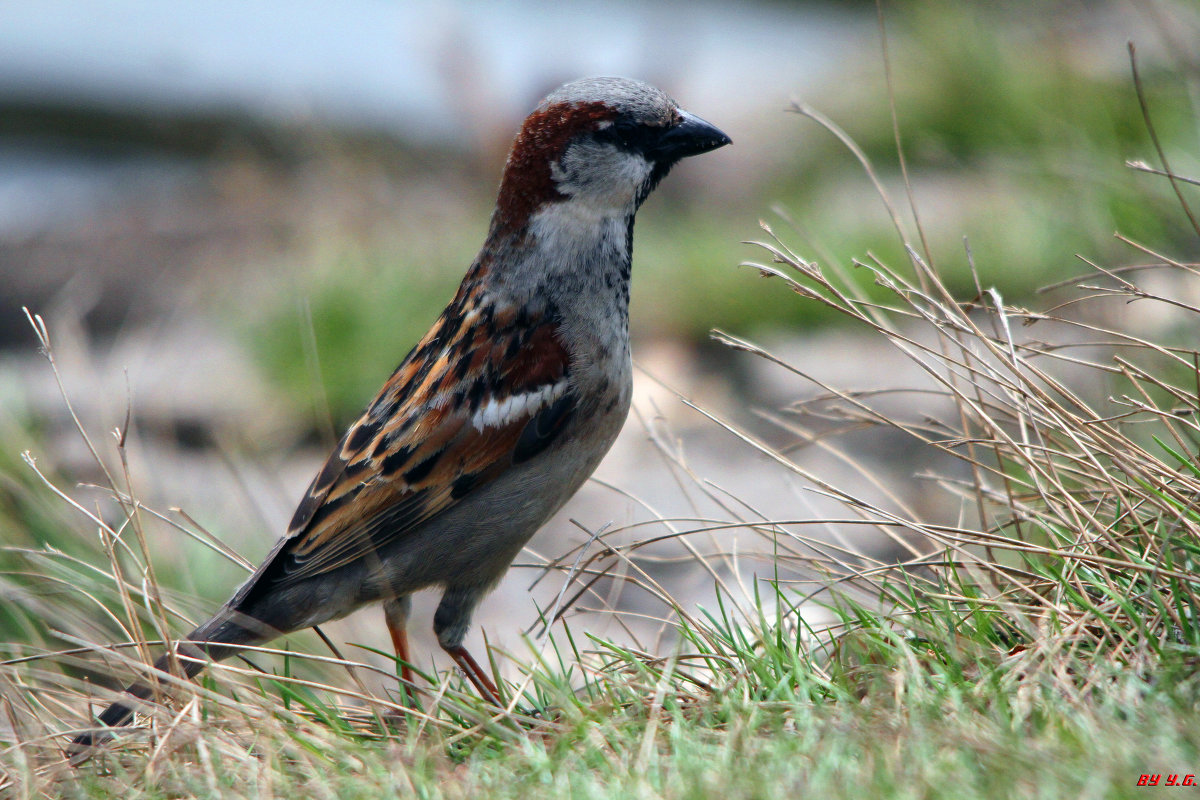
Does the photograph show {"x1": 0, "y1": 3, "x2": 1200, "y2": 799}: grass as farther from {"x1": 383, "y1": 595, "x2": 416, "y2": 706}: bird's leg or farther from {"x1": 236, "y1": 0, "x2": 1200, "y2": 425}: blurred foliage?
{"x1": 236, "y1": 0, "x2": 1200, "y2": 425}: blurred foliage

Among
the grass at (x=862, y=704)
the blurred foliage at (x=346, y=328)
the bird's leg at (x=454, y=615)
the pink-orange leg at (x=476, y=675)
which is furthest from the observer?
the blurred foliage at (x=346, y=328)

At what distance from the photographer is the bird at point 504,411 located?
2979 millimetres

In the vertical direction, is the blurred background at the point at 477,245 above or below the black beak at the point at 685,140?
below

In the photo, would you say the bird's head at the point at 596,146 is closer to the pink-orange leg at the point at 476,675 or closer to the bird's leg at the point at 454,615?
the bird's leg at the point at 454,615

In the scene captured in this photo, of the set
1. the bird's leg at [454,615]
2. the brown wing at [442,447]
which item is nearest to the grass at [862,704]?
the bird's leg at [454,615]

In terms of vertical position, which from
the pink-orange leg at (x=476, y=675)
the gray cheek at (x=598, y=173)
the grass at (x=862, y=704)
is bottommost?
the pink-orange leg at (x=476, y=675)

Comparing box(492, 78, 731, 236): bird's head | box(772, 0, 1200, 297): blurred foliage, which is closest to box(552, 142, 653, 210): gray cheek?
box(492, 78, 731, 236): bird's head

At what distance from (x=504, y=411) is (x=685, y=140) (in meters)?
0.90

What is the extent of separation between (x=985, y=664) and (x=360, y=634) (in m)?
2.79

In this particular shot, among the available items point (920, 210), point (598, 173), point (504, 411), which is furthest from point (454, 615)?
point (920, 210)

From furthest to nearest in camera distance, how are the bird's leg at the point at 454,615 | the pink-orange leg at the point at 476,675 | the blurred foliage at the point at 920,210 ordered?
the blurred foliage at the point at 920,210, the bird's leg at the point at 454,615, the pink-orange leg at the point at 476,675

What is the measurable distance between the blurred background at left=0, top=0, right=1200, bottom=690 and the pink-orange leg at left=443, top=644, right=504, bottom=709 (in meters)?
0.42

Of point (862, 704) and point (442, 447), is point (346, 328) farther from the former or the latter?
point (862, 704)

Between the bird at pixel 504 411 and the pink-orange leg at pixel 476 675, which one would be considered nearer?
the pink-orange leg at pixel 476 675
